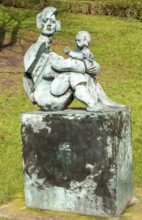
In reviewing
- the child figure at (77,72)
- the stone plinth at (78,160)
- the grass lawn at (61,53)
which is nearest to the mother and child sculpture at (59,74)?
the child figure at (77,72)

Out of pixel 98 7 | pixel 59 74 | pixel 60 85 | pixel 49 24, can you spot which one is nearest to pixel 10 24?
pixel 98 7

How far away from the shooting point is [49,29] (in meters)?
5.15

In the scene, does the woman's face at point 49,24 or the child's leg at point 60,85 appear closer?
the child's leg at point 60,85

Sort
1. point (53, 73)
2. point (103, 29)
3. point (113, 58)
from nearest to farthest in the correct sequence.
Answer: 1. point (53, 73)
2. point (113, 58)
3. point (103, 29)

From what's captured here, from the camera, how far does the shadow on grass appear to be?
1746cm

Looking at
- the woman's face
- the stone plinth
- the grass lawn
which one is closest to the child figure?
the stone plinth

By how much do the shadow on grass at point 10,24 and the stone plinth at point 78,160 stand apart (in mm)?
11757

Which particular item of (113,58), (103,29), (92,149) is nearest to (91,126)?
(92,149)

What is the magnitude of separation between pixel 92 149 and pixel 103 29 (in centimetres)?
1527

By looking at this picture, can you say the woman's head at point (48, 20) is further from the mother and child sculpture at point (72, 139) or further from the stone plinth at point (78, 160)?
the stone plinth at point (78, 160)

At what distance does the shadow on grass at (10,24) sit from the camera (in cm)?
1746

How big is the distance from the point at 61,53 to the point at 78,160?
37.5ft

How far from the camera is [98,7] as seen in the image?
22.0m

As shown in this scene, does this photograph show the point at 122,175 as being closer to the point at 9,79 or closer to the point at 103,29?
the point at 9,79
